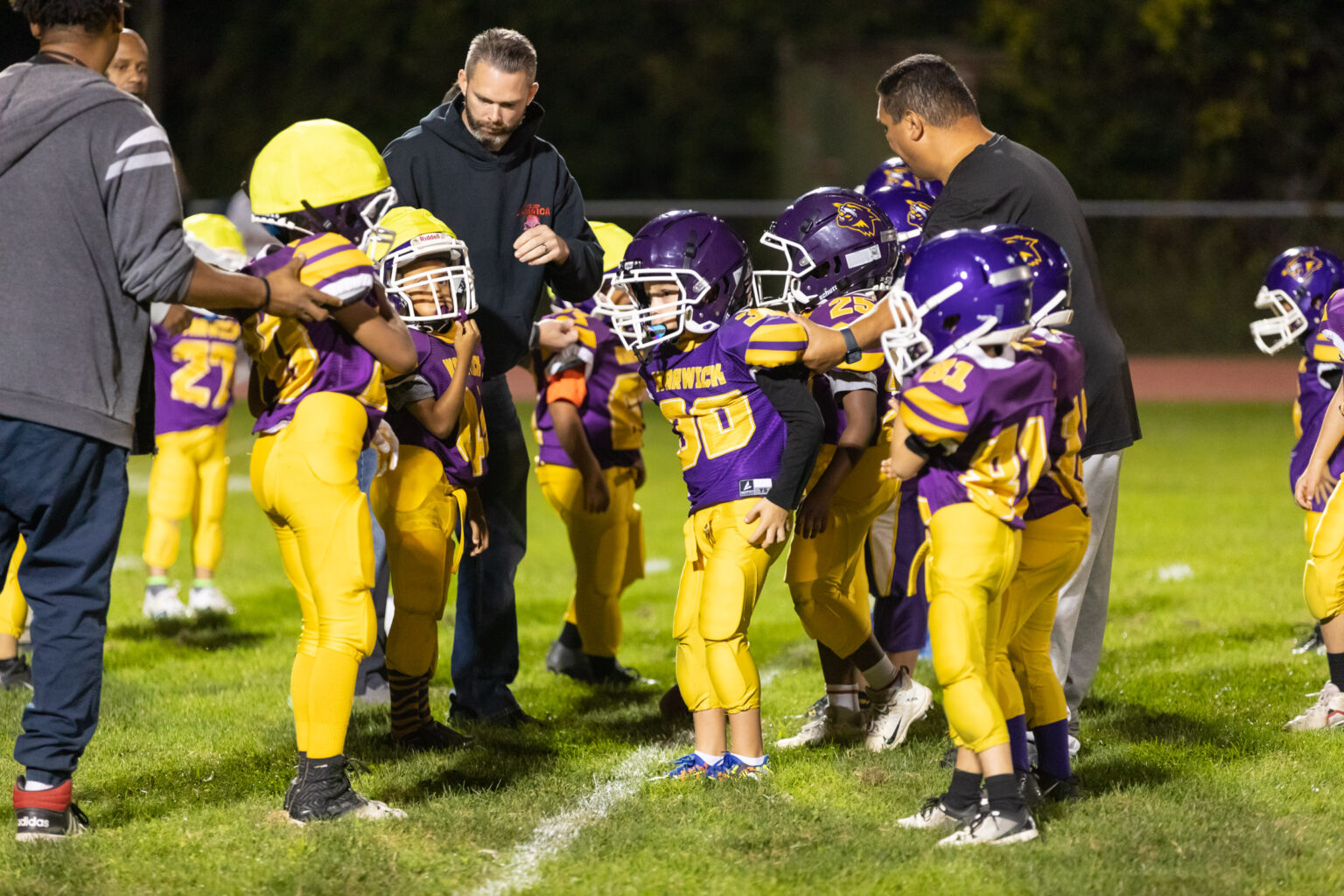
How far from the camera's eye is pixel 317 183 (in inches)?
157

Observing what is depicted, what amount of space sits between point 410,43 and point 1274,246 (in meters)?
14.1

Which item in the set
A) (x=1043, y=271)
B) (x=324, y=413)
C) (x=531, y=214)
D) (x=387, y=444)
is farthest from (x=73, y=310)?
(x=1043, y=271)

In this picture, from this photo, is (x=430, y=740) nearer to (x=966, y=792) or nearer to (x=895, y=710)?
(x=895, y=710)

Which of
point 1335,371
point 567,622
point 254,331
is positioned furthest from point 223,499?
point 1335,371

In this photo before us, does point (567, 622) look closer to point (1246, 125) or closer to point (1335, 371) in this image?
point (1335, 371)

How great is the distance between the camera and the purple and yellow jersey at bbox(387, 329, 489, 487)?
448cm

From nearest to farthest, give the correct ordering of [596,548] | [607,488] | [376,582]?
1. [376,582]
2. [607,488]
3. [596,548]

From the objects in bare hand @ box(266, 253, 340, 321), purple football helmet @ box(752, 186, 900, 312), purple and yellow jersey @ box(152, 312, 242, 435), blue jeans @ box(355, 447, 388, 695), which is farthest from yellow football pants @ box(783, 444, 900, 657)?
purple and yellow jersey @ box(152, 312, 242, 435)

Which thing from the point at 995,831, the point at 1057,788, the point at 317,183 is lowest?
the point at 1057,788

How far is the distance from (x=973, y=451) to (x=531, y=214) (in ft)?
6.62

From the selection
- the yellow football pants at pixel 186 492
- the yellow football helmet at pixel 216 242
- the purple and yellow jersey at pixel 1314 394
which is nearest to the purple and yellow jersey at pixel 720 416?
the purple and yellow jersey at pixel 1314 394

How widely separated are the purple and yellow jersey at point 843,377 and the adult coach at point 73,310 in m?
1.61

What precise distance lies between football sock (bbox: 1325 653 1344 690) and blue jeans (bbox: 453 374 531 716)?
2873 millimetres

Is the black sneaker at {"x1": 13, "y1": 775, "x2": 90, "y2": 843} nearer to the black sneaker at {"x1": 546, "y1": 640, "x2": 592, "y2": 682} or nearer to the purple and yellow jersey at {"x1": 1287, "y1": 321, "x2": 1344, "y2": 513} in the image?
the black sneaker at {"x1": 546, "y1": 640, "x2": 592, "y2": 682}
